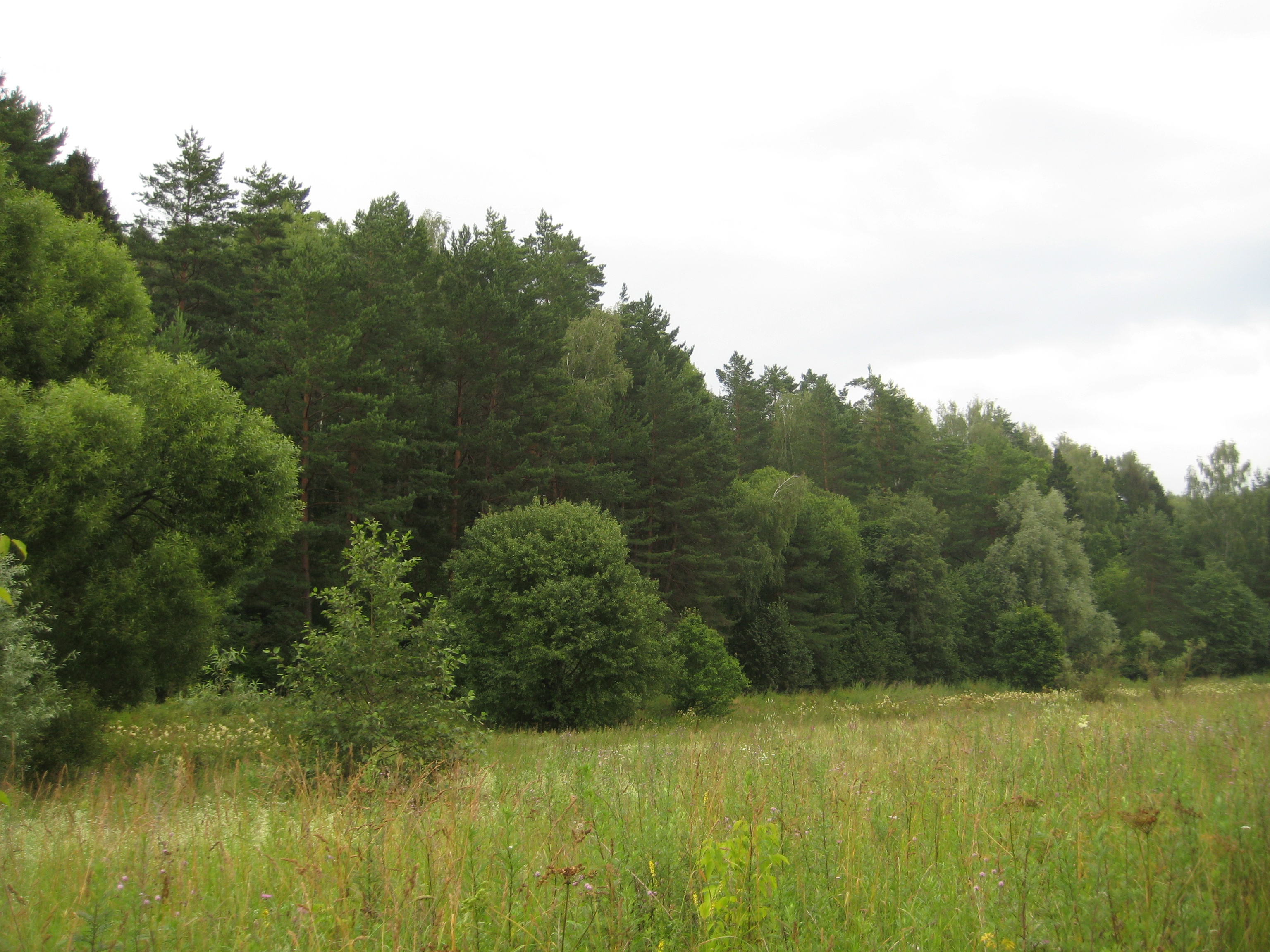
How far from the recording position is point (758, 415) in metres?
55.1

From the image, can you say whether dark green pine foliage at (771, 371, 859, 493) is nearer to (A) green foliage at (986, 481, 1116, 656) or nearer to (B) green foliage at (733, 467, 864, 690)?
(B) green foliage at (733, 467, 864, 690)

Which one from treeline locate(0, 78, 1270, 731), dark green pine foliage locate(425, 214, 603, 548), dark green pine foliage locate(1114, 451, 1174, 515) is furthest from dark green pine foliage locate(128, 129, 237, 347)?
dark green pine foliage locate(1114, 451, 1174, 515)

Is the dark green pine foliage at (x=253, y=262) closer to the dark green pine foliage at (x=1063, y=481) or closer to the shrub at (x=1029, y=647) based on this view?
the shrub at (x=1029, y=647)

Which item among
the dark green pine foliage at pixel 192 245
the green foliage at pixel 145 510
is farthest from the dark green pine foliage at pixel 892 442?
the green foliage at pixel 145 510

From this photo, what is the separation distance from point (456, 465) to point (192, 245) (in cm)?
1336

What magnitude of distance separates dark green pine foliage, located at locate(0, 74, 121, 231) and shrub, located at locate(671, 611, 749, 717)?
75.1ft

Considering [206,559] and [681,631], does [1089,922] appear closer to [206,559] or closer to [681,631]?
[206,559]

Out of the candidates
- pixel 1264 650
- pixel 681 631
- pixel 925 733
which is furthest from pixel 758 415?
pixel 925 733

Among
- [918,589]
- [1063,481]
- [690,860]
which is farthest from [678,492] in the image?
[1063,481]

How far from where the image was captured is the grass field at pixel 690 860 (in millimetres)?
3084

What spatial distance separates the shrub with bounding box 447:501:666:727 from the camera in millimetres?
22234

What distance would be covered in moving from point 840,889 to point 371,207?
37446 millimetres

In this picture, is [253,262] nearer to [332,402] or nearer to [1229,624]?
[332,402]

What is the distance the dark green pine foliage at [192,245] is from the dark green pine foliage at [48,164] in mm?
2072
